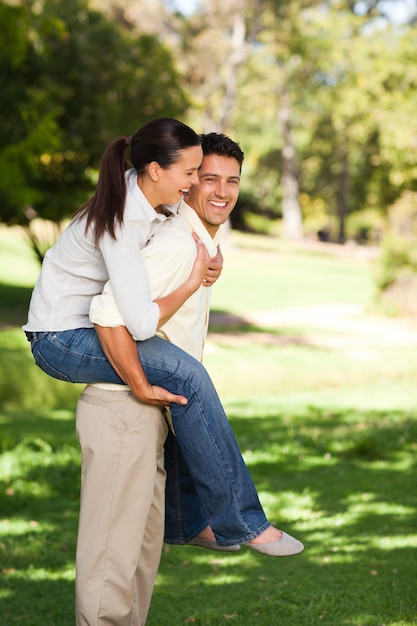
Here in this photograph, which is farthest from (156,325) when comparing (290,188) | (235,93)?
(290,188)

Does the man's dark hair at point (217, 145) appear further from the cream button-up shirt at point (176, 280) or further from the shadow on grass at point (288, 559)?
the shadow on grass at point (288, 559)

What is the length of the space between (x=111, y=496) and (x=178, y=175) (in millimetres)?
1244

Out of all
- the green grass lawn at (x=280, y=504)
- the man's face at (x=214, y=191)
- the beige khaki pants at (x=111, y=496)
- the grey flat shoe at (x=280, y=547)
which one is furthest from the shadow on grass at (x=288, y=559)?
the man's face at (x=214, y=191)

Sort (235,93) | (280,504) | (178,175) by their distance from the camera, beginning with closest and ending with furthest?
(178,175) < (280,504) < (235,93)

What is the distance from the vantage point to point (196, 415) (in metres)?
3.25

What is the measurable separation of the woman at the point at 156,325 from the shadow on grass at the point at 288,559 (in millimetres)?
1170

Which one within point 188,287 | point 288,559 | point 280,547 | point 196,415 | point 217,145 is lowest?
point 288,559

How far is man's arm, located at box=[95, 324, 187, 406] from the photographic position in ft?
10.3

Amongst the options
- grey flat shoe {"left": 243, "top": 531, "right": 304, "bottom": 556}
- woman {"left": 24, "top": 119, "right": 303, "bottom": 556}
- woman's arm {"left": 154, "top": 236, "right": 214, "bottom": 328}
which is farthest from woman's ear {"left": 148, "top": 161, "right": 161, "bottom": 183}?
grey flat shoe {"left": 243, "top": 531, "right": 304, "bottom": 556}

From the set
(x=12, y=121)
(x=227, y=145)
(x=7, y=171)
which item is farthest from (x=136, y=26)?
(x=227, y=145)

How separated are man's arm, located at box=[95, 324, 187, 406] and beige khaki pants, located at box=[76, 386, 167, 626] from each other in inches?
5.2

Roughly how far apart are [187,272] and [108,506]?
3.10ft

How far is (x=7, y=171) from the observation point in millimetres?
14680

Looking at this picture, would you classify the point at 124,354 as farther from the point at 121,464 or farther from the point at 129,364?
the point at 121,464
